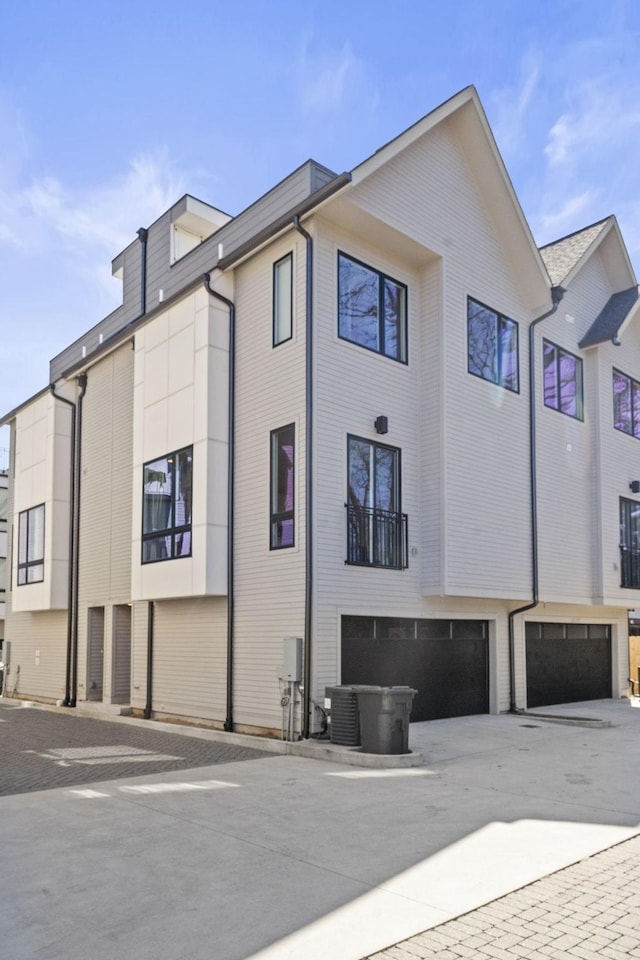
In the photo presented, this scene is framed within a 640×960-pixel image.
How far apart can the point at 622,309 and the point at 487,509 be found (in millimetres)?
7065

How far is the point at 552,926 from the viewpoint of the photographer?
4.51 metres

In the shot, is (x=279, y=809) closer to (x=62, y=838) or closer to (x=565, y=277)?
(x=62, y=838)

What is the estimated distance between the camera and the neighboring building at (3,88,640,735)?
40.3 ft

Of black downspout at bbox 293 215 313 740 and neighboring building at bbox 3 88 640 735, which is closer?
black downspout at bbox 293 215 313 740

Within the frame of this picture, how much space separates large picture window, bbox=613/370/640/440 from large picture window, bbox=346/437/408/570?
7815mm

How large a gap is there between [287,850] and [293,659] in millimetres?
5404

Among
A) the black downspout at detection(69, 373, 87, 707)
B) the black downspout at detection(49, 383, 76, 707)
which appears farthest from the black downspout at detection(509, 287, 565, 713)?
the black downspout at detection(49, 383, 76, 707)

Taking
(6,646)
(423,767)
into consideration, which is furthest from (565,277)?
(6,646)

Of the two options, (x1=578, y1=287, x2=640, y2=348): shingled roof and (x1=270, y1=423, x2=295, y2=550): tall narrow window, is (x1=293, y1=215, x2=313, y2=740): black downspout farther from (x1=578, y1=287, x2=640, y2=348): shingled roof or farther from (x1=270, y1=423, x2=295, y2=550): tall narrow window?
(x1=578, y1=287, x2=640, y2=348): shingled roof

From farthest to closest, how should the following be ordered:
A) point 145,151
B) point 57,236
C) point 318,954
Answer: point 57,236
point 145,151
point 318,954

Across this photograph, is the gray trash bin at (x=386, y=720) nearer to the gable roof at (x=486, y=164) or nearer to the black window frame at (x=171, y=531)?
the black window frame at (x=171, y=531)

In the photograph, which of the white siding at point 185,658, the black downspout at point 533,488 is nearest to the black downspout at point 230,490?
the white siding at point 185,658

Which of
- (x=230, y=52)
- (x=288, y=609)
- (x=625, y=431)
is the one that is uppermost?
(x=230, y=52)

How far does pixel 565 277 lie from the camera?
55.4 feet
